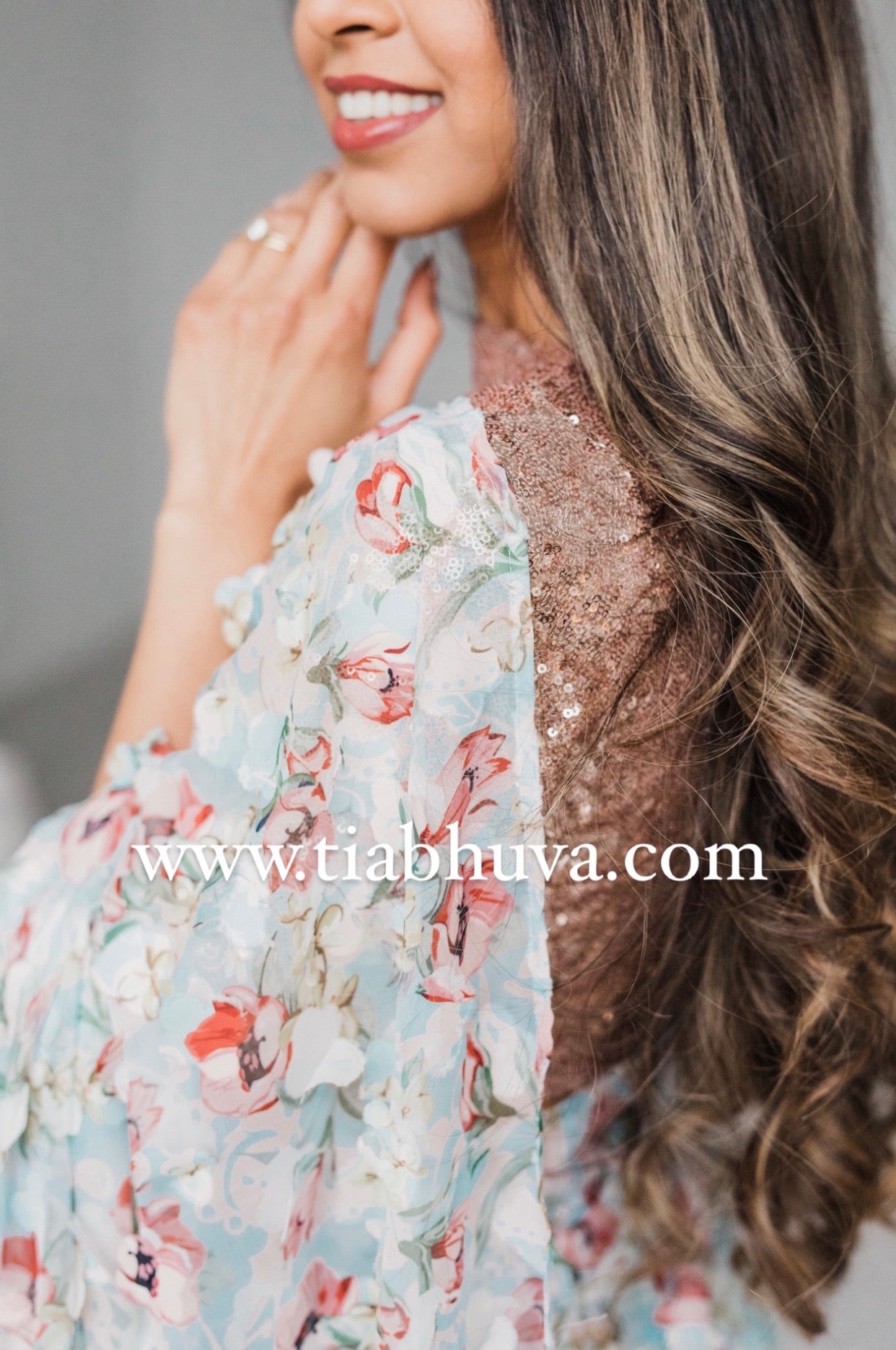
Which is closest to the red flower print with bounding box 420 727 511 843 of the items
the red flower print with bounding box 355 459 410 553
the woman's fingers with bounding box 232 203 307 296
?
the red flower print with bounding box 355 459 410 553

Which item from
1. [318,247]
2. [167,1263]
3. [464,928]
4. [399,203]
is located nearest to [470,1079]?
[464,928]

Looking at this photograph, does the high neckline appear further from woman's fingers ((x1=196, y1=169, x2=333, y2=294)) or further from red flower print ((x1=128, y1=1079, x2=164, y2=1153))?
red flower print ((x1=128, y1=1079, x2=164, y2=1153))

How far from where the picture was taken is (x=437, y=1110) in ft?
1.69

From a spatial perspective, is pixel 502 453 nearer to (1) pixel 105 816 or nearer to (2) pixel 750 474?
(2) pixel 750 474

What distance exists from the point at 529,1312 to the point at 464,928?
0.84 ft

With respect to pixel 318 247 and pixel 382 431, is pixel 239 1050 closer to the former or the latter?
pixel 382 431

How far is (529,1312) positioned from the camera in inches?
23.5

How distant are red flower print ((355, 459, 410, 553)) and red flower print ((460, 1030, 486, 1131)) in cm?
26

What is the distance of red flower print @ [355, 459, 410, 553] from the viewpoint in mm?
498

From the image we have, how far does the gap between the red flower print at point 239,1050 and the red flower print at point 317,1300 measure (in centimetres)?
13

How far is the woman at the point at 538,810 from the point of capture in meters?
0.51

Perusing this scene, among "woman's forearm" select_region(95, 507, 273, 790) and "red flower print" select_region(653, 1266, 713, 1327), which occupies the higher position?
"woman's forearm" select_region(95, 507, 273, 790)

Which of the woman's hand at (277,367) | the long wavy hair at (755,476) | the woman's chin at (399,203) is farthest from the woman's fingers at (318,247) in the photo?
the long wavy hair at (755,476)

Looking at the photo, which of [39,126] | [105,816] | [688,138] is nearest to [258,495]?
[105,816]
